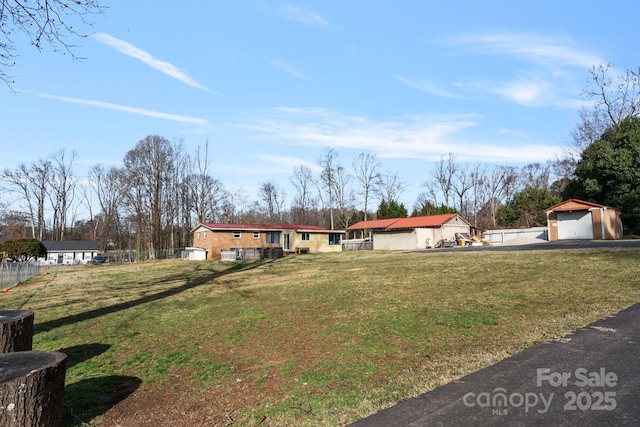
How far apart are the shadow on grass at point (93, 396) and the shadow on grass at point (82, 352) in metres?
1.18

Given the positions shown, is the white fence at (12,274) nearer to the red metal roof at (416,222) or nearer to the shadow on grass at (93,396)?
the shadow on grass at (93,396)

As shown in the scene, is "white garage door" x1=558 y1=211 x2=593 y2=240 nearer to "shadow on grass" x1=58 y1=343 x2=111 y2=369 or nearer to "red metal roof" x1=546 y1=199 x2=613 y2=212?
"red metal roof" x1=546 y1=199 x2=613 y2=212

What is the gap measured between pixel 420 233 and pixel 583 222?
13366 millimetres

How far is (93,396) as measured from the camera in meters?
4.68

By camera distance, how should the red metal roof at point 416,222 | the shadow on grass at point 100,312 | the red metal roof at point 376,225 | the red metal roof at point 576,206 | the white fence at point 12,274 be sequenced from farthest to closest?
the red metal roof at point 376,225, the red metal roof at point 416,222, the red metal roof at point 576,206, the white fence at point 12,274, the shadow on grass at point 100,312

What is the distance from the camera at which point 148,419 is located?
13.4 feet

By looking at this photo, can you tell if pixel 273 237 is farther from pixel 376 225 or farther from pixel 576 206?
pixel 576 206

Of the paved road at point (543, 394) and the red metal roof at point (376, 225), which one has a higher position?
the red metal roof at point (376, 225)

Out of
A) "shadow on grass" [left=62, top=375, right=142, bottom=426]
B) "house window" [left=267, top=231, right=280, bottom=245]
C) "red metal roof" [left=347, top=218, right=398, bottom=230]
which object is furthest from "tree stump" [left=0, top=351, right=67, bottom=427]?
"red metal roof" [left=347, top=218, right=398, bottom=230]

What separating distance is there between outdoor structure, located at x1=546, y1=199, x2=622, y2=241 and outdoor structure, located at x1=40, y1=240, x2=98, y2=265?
57020mm

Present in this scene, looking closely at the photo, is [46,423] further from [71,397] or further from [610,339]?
[610,339]

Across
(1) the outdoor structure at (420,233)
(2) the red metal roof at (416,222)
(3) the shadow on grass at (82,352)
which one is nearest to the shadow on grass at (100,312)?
(3) the shadow on grass at (82,352)

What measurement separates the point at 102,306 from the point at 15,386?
29.8 feet

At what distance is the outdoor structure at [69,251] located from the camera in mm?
52750
